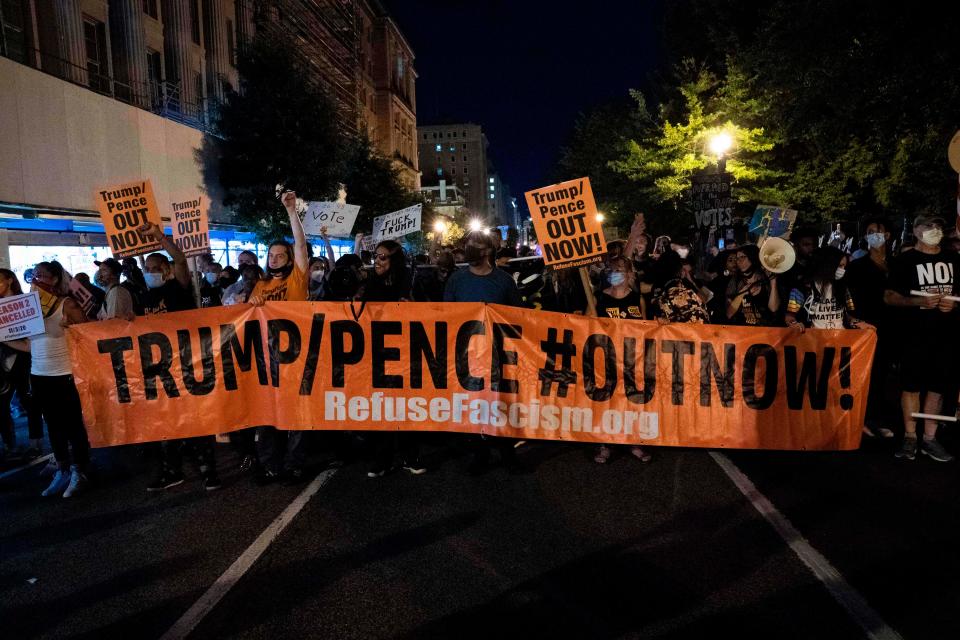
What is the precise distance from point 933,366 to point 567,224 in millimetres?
3395

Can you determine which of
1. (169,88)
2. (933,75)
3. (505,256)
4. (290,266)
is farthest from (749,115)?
(290,266)

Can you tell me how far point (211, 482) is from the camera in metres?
5.71

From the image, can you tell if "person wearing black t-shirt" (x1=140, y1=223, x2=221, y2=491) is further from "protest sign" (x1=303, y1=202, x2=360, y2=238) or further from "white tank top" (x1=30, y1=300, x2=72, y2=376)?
"protest sign" (x1=303, y1=202, x2=360, y2=238)

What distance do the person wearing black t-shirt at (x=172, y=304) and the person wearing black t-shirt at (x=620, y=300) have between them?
3314mm

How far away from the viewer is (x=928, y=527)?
14.7ft

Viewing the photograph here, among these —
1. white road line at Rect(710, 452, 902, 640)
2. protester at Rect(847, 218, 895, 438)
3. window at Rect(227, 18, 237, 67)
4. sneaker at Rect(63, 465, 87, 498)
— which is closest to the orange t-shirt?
sneaker at Rect(63, 465, 87, 498)

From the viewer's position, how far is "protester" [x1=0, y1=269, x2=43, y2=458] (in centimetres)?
616

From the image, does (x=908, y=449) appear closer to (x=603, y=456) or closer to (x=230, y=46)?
(x=603, y=456)

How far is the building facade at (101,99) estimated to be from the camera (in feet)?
42.1

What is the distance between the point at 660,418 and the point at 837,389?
1485 millimetres

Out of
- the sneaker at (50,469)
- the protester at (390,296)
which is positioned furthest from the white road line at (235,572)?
the sneaker at (50,469)

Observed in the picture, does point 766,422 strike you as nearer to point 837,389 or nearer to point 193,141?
point 837,389

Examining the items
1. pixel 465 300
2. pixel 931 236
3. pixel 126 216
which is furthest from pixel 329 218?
pixel 931 236

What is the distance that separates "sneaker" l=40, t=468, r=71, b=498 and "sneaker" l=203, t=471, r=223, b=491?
1.16m
